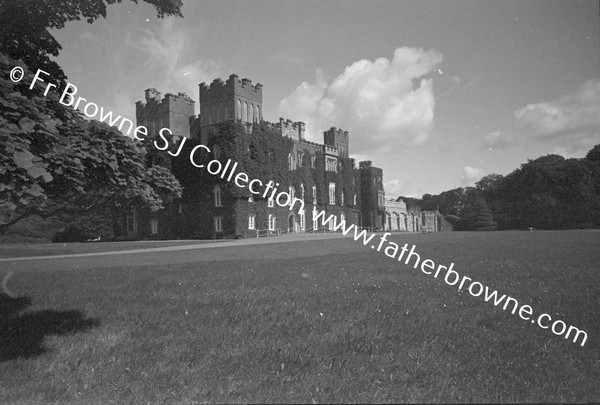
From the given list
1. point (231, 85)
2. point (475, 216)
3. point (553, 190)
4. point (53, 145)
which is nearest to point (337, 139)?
point (231, 85)

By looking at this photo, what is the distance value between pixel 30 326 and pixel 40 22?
211 inches

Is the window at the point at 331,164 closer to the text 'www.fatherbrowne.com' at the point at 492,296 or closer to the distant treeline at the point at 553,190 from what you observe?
the text 'www.fatherbrowne.com' at the point at 492,296

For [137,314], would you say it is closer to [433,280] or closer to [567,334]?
[433,280]

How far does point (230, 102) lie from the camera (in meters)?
39.3

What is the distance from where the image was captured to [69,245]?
798 inches

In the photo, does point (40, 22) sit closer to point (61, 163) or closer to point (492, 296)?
point (61, 163)

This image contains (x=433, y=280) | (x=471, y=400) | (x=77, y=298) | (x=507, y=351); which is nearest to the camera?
(x=471, y=400)

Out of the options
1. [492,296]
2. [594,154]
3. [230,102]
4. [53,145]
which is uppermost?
[230,102]

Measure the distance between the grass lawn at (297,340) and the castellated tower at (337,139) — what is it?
43871 mm

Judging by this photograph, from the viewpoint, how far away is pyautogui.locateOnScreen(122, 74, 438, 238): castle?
39156 millimetres

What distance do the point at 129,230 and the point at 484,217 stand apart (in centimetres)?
3377

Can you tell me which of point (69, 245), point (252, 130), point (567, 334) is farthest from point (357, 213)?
point (567, 334)

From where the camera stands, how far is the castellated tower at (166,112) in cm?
4322
